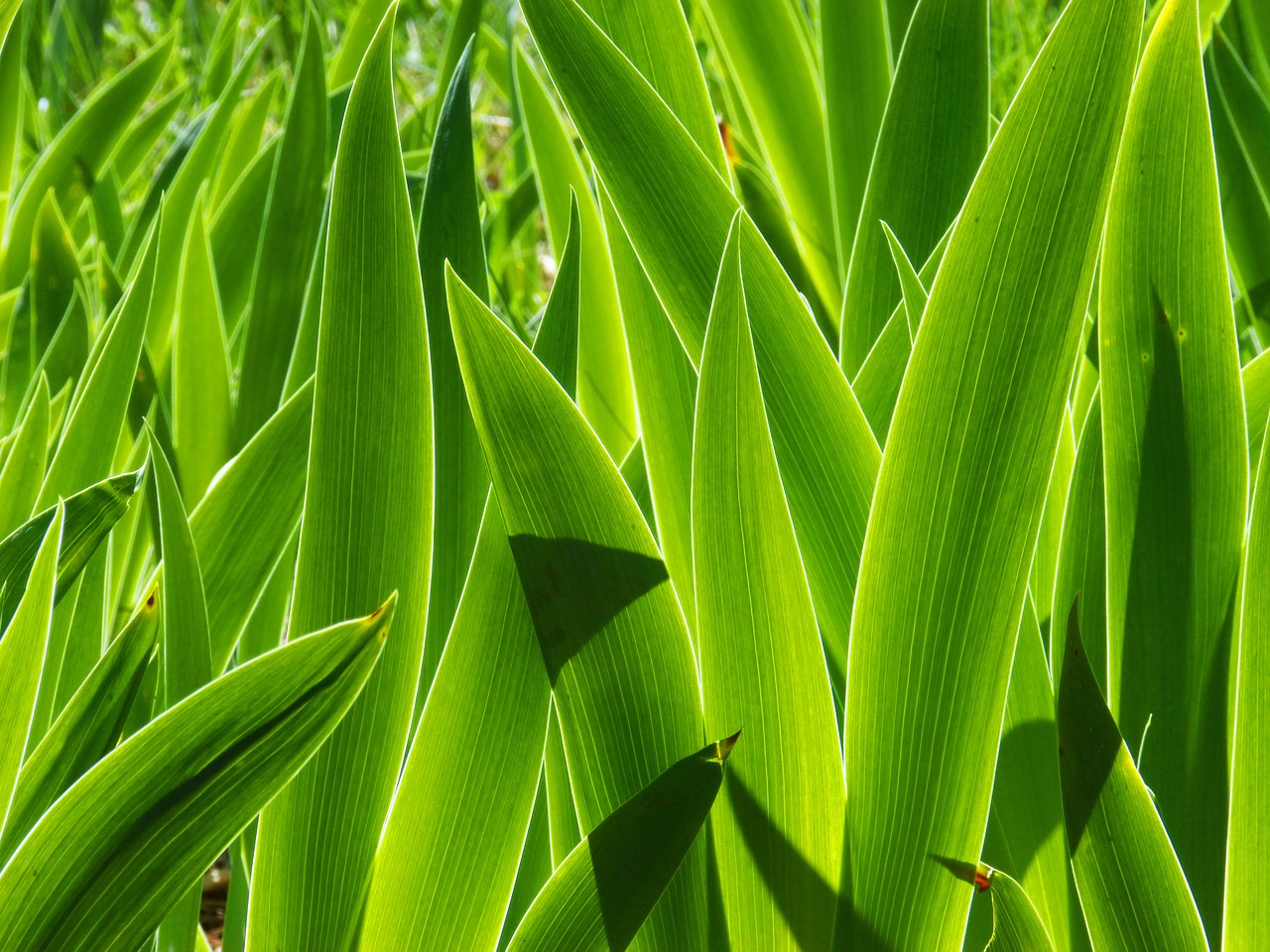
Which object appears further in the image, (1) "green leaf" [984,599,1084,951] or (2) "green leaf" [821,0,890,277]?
(2) "green leaf" [821,0,890,277]

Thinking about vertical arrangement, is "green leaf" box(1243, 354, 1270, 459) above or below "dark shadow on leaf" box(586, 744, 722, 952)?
above

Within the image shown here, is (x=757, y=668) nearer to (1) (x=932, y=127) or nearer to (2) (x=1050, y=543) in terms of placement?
(2) (x=1050, y=543)

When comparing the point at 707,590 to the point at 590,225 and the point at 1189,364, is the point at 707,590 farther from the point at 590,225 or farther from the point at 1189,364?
the point at 590,225

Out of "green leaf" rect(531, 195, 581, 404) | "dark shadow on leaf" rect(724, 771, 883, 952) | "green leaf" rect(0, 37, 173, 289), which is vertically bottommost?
"dark shadow on leaf" rect(724, 771, 883, 952)

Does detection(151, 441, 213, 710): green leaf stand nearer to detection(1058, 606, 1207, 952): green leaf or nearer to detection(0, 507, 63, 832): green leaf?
detection(0, 507, 63, 832): green leaf

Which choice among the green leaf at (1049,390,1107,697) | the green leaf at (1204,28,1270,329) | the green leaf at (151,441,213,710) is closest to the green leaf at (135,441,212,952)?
the green leaf at (151,441,213,710)

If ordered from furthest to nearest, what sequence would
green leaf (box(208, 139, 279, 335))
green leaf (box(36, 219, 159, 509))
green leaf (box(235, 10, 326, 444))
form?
green leaf (box(208, 139, 279, 335)) < green leaf (box(235, 10, 326, 444)) < green leaf (box(36, 219, 159, 509))

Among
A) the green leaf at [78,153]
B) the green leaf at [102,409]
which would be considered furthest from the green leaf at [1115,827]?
the green leaf at [78,153]

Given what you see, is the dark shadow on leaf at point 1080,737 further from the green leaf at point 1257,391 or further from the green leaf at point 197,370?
the green leaf at point 197,370
